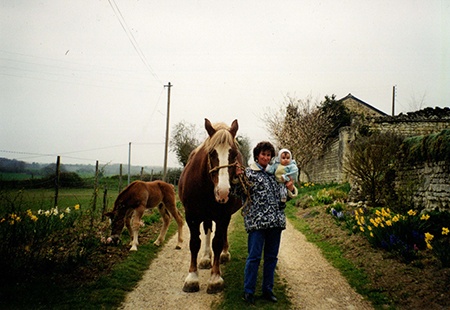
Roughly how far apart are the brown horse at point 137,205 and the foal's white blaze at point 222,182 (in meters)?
3.58

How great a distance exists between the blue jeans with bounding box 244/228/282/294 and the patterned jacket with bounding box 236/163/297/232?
0.42 ft

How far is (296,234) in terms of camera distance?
348 inches

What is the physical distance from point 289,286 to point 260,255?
4.35ft

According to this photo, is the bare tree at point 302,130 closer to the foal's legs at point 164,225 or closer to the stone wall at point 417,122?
the stone wall at point 417,122

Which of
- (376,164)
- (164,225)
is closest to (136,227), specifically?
(164,225)

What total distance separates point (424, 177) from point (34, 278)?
8687 mm

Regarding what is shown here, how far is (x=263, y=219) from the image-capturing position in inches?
150

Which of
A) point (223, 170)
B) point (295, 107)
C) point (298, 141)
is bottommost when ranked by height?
point (223, 170)

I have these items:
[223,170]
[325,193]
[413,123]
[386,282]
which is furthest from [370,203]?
[413,123]

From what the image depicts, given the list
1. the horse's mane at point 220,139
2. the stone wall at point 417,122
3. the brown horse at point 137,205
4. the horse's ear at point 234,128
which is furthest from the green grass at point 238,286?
the stone wall at point 417,122

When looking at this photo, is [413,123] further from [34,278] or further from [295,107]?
[34,278]

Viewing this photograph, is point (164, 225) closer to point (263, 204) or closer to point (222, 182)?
point (263, 204)

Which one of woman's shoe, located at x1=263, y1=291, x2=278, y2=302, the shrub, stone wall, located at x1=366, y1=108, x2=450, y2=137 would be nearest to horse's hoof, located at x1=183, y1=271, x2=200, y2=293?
woman's shoe, located at x1=263, y1=291, x2=278, y2=302

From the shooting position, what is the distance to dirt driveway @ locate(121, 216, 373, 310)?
4.13 m
